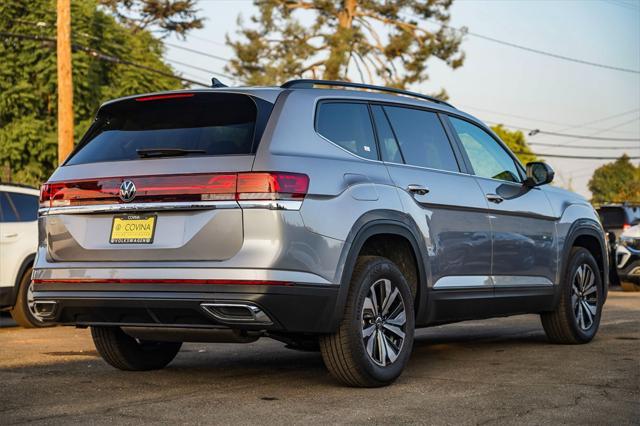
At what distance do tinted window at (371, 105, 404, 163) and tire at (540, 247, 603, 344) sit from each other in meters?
2.53

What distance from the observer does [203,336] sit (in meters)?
6.28

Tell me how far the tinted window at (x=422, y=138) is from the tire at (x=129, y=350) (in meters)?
2.12

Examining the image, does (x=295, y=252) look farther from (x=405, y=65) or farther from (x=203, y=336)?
(x=405, y=65)

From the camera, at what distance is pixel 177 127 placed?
6.51m

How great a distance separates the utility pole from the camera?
20750mm

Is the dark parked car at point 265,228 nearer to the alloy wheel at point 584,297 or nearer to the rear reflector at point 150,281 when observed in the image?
the rear reflector at point 150,281

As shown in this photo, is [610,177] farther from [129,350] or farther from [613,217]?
[129,350]

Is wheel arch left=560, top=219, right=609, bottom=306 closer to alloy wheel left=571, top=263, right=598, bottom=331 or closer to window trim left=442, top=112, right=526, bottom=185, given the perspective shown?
alloy wheel left=571, top=263, right=598, bottom=331

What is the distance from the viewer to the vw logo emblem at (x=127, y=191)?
247 inches

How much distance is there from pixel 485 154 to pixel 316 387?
2689 millimetres

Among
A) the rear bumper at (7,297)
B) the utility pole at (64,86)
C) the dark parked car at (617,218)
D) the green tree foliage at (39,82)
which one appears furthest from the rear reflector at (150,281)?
the green tree foliage at (39,82)

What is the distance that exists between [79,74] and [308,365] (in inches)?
1023

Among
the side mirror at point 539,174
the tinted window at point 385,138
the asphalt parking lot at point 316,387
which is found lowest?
the asphalt parking lot at point 316,387

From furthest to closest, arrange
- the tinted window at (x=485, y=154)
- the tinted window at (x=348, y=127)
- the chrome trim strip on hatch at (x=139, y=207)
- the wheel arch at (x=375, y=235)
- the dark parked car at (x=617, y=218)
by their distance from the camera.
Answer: the dark parked car at (x=617, y=218) < the tinted window at (x=485, y=154) < the tinted window at (x=348, y=127) < the wheel arch at (x=375, y=235) < the chrome trim strip on hatch at (x=139, y=207)
